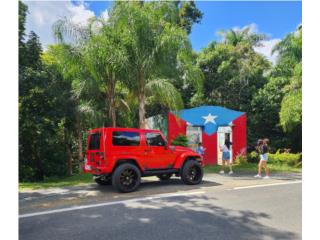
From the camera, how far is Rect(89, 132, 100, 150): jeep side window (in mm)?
8830

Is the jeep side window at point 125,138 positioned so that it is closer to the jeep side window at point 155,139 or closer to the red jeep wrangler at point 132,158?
the red jeep wrangler at point 132,158

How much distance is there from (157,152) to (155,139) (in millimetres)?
423

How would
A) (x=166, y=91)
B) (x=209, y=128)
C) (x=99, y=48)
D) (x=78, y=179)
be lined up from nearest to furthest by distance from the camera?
(x=166, y=91)
(x=99, y=48)
(x=78, y=179)
(x=209, y=128)

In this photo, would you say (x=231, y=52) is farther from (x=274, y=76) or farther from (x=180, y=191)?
(x=180, y=191)

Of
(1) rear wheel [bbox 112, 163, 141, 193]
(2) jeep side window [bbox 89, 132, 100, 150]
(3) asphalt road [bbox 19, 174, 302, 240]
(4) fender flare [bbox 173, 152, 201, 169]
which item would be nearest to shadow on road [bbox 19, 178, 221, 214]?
(1) rear wheel [bbox 112, 163, 141, 193]

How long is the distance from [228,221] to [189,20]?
2324 cm

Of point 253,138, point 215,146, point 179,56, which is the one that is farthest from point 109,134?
point 253,138

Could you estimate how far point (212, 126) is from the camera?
17641mm

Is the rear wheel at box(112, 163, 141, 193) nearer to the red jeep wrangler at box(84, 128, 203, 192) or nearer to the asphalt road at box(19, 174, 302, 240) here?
the red jeep wrangler at box(84, 128, 203, 192)

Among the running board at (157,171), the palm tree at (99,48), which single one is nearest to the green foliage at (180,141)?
the palm tree at (99,48)

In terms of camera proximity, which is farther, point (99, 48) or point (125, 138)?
point (99, 48)

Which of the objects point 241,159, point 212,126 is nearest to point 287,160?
point 241,159

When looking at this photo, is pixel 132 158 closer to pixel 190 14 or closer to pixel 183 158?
pixel 183 158

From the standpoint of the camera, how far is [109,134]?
8547 millimetres
